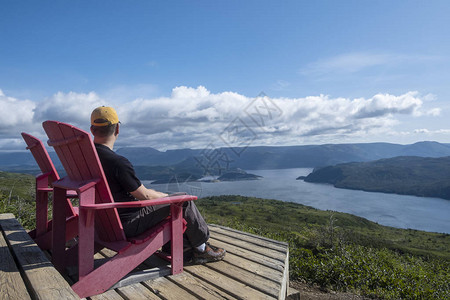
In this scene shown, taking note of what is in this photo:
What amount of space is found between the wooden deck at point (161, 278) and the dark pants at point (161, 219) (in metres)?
0.33

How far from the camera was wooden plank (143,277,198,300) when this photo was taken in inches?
93.4

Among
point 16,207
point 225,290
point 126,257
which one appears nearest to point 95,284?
point 126,257

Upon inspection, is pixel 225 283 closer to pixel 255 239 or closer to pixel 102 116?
pixel 255 239

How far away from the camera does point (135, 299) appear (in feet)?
7.46

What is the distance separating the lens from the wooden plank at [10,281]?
1.82 metres

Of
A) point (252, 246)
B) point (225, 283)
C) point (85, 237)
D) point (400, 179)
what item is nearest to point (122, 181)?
point (85, 237)

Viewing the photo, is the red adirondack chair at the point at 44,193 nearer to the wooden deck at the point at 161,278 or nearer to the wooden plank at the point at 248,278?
the wooden deck at the point at 161,278

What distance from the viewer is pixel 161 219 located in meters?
2.75

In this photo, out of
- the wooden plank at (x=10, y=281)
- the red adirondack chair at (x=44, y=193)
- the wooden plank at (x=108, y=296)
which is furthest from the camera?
the red adirondack chair at (x=44, y=193)

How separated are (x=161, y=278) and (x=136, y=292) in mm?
344

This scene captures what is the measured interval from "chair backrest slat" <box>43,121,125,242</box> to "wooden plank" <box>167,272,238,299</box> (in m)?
0.69

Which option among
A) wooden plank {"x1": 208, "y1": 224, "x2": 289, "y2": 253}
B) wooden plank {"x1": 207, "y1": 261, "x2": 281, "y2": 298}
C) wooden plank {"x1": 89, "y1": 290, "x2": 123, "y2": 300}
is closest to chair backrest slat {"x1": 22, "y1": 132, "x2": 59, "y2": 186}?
wooden plank {"x1": 89, "y1": 290, "x2": 123, "y2": 300}

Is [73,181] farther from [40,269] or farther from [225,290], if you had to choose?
[225,290]

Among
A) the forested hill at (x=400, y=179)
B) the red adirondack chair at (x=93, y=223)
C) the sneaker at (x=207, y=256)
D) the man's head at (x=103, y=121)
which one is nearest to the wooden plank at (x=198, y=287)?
the red adirondack chair at (x=93, y=223)
